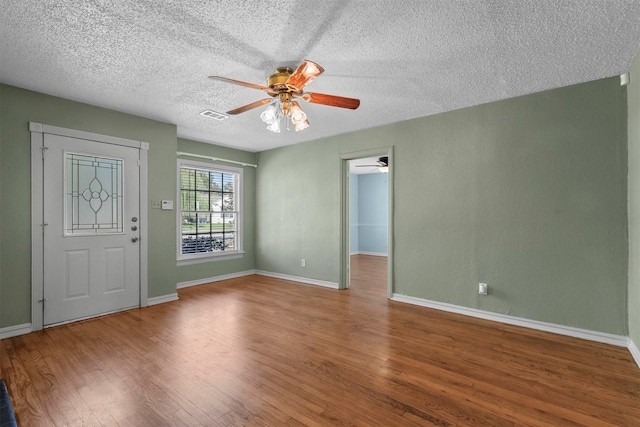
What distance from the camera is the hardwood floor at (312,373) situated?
1.81 m

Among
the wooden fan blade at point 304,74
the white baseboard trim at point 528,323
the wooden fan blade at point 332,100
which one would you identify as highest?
the wooden fan blade at point 304,74

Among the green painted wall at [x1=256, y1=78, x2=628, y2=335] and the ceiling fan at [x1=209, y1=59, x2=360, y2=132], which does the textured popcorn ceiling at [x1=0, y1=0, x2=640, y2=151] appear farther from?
the green painted wall at [x1=256, y1=78, x2=628, y2=335]

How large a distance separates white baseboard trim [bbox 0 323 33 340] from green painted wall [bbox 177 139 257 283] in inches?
79.9

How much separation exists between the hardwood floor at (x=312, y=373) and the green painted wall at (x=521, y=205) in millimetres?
434

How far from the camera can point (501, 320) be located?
3.35m

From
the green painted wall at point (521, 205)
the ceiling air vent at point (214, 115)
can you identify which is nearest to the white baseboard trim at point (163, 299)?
the ceiling air vent at point (214, 115)

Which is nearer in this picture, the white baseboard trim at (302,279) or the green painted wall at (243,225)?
the white baseboard trim at (302,279)

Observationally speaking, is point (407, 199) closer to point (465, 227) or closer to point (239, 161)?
point (465, 227)

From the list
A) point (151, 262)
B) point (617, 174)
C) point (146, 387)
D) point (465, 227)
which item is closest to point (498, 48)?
point (617, 174)

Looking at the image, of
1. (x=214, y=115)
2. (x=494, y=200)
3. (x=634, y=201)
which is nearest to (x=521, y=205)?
(x=494, y=200)

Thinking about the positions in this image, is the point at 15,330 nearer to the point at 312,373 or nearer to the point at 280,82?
the point at 312,373

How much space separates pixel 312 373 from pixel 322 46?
2532 millimetres

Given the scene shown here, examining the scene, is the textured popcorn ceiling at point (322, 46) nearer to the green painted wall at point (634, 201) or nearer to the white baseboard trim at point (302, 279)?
the green painted wall at point (634, 201)

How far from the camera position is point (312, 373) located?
227 cm
